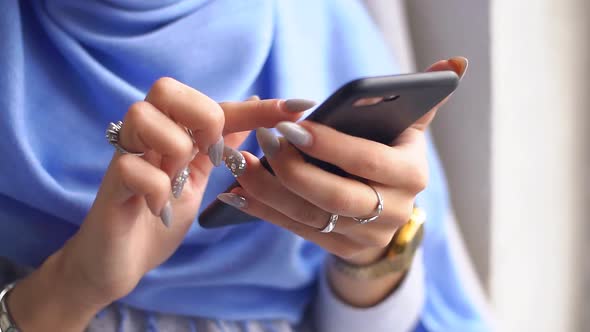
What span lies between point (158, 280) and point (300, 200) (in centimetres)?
24

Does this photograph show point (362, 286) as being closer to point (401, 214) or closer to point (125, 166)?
point (401, 214)

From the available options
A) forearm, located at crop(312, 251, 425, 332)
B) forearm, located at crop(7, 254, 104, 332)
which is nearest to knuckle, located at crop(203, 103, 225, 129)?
forearm, located at crop(7, 254, 104, 332)

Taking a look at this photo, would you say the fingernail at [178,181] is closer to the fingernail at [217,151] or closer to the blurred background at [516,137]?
the fingernail at [217,151]

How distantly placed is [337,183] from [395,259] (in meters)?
0.26

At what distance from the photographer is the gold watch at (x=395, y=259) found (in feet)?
1.94

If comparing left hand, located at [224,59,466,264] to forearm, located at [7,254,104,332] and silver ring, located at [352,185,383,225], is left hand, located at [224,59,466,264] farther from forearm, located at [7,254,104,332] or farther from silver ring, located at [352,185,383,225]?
forearm, located at [7,254,104,332]

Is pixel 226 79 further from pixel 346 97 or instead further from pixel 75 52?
pixel 346 97

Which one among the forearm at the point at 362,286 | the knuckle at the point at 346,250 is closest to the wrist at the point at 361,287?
the forearm at the point at 362,286

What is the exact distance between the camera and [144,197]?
0.42m

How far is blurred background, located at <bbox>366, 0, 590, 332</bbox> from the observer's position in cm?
74

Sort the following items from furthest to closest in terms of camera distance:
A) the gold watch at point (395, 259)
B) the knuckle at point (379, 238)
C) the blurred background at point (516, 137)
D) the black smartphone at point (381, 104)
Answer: the blurred background at point (516, 137) < the gold watch at point (395, 259) < the knuckle at point (379, 238) < the black smartphone at point (381, 104)

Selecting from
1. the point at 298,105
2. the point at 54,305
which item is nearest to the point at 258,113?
the point at 298,105

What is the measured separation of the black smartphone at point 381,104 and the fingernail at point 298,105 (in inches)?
0.5

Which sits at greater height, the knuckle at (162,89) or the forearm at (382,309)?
the knuckle at (162,89)
